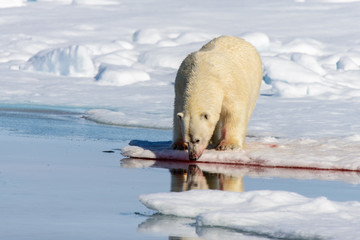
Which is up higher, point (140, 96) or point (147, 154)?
point (147, 154)

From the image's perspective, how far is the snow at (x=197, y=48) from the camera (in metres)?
6.43

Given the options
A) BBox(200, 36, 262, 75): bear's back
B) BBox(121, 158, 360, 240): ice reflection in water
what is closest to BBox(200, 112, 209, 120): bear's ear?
BBox(121, 158, 360, 240): ice reflection in water

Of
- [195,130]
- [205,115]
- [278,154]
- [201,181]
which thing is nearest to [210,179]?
[201,181]

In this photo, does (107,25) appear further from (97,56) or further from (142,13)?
(97,56)

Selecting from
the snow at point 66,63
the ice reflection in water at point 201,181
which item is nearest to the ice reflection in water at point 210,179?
the ice reflection in water at point 201,181

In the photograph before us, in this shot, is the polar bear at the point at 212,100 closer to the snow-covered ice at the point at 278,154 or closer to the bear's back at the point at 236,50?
the bear's back at the point at 236,50

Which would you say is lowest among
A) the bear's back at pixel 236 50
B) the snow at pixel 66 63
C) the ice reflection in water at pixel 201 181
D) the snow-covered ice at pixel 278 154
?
the snow at pixel 66 63

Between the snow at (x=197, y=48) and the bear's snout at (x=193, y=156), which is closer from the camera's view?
the bear's snout at (x=193, y=156)

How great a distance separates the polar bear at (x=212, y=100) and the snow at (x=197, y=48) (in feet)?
1.09

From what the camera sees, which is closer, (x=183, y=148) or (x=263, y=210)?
(x=263, y=210)

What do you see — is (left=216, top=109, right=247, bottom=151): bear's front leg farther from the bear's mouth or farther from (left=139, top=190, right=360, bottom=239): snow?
(left=139, top=190, right=360, bottom=239): snow

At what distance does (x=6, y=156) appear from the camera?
6.29 metres

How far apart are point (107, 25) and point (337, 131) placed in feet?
58.5

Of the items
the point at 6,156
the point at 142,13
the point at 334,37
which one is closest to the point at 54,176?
the point at 6,156
